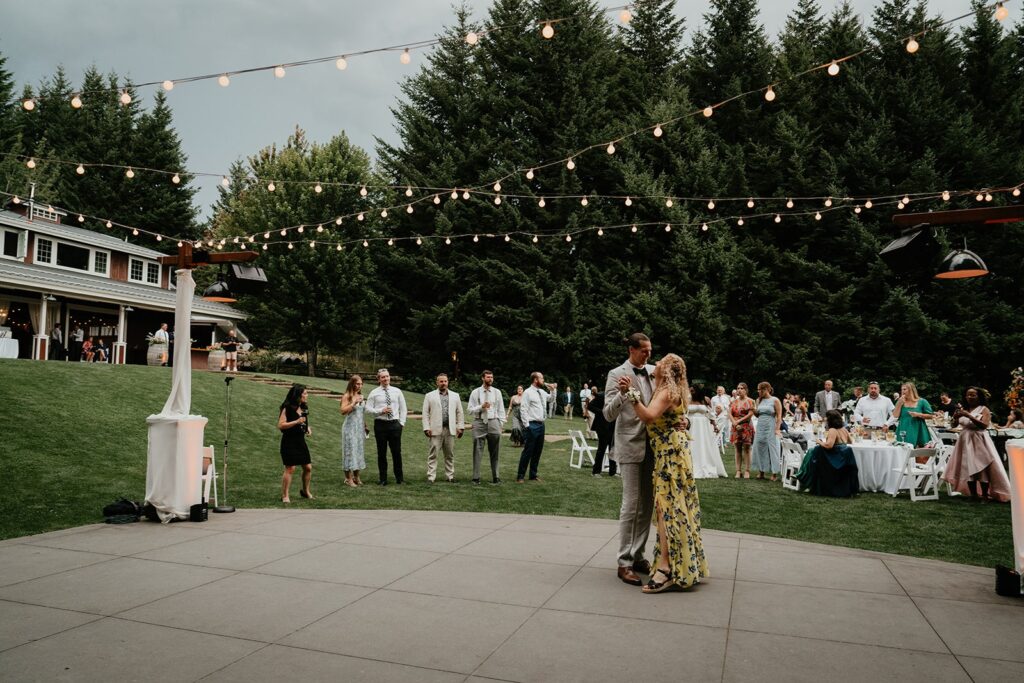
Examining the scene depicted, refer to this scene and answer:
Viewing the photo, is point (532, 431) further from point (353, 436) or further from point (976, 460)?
point (976, 460)

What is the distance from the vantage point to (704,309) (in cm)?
2816

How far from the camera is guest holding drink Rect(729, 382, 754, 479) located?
40.7 ft

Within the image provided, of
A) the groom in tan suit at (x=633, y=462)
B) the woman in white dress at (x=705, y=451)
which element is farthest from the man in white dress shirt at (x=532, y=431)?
the groom in tan suit at (x=633, y=462)

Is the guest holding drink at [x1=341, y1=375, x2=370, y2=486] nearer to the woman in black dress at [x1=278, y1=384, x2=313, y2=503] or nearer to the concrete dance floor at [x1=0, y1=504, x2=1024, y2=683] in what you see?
the woman in black dress at [x1=278, y1=384, x2=313, y2=503]

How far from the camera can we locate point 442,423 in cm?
1115

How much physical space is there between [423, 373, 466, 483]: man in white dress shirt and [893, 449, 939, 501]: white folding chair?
6987 millimetres

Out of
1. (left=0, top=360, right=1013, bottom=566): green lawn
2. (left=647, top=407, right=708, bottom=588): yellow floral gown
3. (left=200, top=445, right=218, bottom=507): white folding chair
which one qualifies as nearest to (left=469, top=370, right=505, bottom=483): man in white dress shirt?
(left=0, top=360, right=1013, bottom=566): green lawn

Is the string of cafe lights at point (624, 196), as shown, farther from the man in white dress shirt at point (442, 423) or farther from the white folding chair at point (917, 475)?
the man in white dress shirt at point (442, 423)

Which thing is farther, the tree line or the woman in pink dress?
the tree line

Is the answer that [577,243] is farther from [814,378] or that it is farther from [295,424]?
[295,424]

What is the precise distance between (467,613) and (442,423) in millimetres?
6881

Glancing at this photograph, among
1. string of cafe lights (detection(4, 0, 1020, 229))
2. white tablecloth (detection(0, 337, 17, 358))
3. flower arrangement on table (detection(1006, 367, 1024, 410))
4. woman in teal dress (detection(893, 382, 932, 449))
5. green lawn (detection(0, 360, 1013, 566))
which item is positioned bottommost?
green lawn (detection(0, 360, 1013, 566))

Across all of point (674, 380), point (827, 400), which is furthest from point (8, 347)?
point (827, 400)

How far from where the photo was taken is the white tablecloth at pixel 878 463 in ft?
35.1
